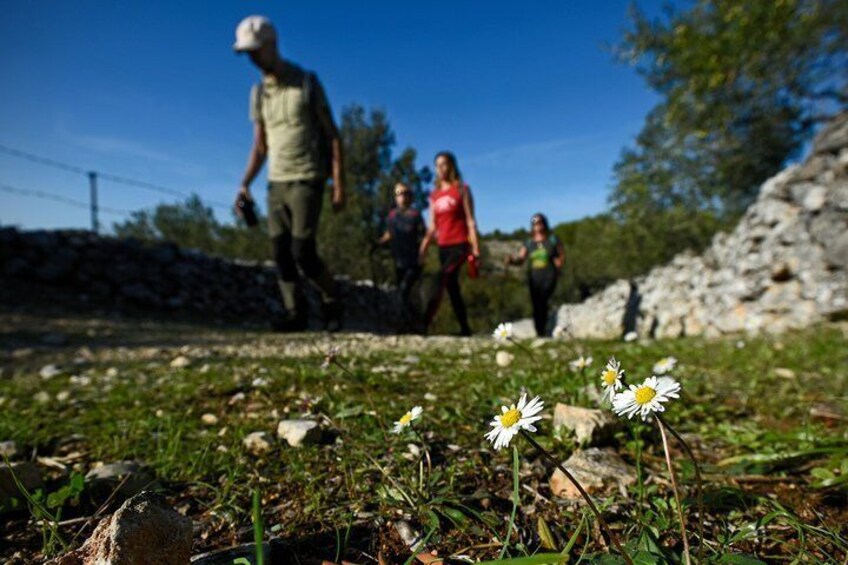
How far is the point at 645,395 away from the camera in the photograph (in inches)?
33.9

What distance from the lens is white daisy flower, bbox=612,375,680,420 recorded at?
0.82 metres

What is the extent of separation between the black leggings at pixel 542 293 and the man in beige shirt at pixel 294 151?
3.64 m

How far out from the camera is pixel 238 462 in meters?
1.46

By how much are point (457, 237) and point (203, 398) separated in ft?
14.9

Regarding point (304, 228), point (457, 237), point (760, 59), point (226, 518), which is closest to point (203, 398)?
point (226, 518)

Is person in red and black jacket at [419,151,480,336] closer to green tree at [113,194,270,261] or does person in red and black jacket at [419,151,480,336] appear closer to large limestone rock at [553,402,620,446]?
large limestone rock at [553,402,620,446]

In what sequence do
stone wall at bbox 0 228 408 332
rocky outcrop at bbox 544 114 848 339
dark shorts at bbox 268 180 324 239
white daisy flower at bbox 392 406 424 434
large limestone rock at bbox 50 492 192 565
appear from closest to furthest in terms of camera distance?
large limestone rock at bbox 50 492 192 565 → white daisy flower at bbox 392 406 424 434 → dark shorts at bbox 268 180 324 239 → rocky outcrop at bbox 544 114 848 339 → stone wall at bbox 0 228 408 332

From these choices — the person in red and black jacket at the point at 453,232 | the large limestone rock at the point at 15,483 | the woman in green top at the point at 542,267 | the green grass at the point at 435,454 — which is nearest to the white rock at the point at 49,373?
the green grass at the point at 435,454

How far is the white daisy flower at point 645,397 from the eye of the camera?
0.82 metres

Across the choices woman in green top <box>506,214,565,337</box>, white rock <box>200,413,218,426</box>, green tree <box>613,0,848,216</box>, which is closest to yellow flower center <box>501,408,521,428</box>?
white rock <box>200,413,218,426</box>

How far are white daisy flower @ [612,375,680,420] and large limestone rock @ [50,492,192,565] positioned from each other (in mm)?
856

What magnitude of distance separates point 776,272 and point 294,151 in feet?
24.6

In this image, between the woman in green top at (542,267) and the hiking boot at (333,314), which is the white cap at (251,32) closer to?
the hiking boot at (333,314)

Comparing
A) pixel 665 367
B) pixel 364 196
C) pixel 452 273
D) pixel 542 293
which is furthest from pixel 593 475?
pixel 364 196
